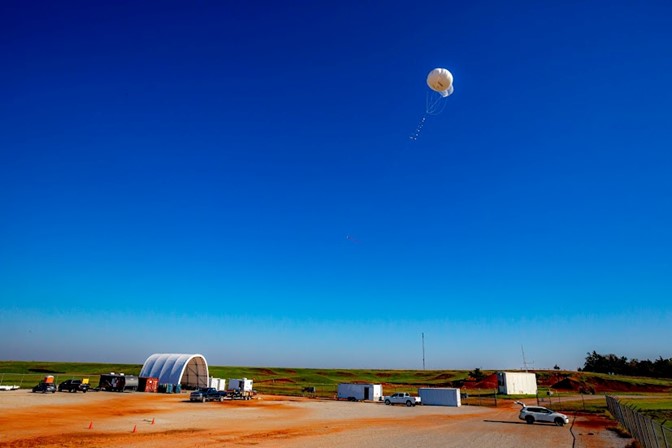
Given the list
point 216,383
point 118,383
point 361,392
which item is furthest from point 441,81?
point 216,383

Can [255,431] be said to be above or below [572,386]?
below

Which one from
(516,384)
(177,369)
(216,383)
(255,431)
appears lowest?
(255,431)

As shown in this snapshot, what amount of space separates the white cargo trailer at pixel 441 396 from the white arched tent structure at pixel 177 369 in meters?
35.1

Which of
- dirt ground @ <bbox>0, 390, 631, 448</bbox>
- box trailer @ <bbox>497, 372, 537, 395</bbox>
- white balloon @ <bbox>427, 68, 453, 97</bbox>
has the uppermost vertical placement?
white balloon @ <bbox>427, 68, 453, 97</bbox>

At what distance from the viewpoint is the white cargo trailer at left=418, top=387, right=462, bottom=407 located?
176 ft

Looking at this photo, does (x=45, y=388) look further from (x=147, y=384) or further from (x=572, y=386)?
(x=572, y=386)

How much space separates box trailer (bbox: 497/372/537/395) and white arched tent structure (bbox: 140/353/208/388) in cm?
4973

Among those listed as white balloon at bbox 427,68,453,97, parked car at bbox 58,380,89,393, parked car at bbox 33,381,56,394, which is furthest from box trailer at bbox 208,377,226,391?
white balloon at bbox 427,68,453,97

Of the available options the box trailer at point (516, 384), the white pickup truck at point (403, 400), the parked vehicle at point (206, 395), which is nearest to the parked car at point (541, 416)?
the white pickup truck at point (403, 400)

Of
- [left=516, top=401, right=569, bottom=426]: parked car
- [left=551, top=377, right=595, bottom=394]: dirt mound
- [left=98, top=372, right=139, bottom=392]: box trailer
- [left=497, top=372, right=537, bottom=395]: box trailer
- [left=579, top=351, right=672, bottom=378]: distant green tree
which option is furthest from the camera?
[left=579, top=351, right=672, bottom=378]: distant green tree

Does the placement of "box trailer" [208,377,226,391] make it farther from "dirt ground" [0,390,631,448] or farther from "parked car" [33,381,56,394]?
"dirt ground" [0,390,631,448]

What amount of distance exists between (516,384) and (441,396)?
26.2 m

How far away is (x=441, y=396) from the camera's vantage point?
5491cm

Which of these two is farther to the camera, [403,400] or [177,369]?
[177,369]
